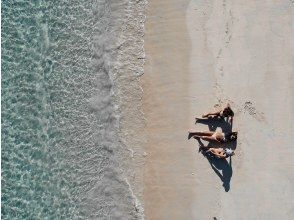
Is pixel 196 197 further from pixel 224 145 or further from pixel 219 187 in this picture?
pixel 224 145

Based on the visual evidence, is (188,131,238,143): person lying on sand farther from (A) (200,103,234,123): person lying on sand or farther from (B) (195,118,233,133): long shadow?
(A) (200,103,234,123): person lying on sand

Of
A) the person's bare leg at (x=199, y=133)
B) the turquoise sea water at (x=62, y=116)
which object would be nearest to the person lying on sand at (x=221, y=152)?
the person's bare leg at (x=199, y=133)

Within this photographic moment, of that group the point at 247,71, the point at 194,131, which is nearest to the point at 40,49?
the point at 194,131

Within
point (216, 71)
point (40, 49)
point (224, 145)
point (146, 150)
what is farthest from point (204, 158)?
point (40, 49)

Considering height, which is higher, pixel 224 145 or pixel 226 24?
pixel 226 24

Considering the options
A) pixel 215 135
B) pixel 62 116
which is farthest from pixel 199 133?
pixel 62 116

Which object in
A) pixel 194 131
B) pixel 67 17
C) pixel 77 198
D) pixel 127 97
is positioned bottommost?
pixel 77 198

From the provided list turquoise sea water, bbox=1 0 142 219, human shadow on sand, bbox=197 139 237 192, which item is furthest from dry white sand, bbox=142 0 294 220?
turquoise sea water, bbox=1 0 142 219
